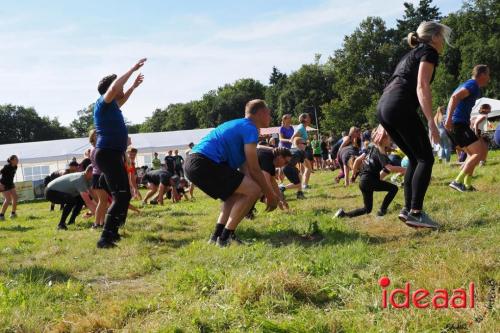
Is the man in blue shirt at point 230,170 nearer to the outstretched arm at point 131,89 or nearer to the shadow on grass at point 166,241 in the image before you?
the shadow on grass at point 166,241

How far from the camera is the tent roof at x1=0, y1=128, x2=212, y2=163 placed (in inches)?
1083

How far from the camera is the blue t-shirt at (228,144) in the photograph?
17.4 feet

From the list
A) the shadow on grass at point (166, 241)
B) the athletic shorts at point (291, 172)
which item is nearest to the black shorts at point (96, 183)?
the shadow on grass at point (166, 241)

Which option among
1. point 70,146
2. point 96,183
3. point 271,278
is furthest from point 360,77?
point 271,278

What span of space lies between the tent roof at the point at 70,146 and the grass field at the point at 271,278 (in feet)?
74.2

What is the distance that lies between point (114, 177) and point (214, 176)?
1498 millimetres

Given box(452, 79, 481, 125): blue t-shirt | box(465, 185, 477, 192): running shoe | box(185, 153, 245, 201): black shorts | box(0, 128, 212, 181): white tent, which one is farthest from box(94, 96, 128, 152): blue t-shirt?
box(0, 128, 212, 181): white tent

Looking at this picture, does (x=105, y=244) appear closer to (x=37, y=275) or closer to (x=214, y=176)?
(x=37, y=275)

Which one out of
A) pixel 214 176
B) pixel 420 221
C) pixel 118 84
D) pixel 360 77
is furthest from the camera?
pixel 360 77

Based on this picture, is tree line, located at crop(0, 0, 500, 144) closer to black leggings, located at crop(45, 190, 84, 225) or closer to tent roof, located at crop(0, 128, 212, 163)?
tent roof, located at crop(0, 128, 212, 163)

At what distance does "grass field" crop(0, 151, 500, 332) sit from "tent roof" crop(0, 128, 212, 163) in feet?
74.2

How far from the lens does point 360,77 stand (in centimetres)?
6800

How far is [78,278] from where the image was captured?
14.8 feet

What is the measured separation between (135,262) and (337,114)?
62747 millimetres
